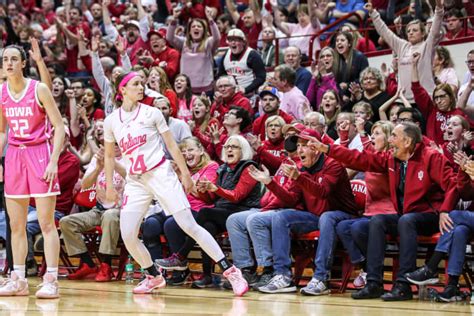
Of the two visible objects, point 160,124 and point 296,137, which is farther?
point 296,137

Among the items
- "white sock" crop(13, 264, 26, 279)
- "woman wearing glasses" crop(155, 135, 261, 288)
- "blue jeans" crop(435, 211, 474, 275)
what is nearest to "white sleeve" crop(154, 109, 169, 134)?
"woman wearing glasses" crop(155, 135, 261, 288)

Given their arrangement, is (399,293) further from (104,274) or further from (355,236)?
(104,274)

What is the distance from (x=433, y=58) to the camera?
1038cm

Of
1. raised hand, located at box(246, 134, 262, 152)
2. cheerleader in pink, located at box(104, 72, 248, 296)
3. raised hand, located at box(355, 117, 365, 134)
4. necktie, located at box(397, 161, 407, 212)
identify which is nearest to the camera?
cheerleader in pink, located at box(104, 72, 248, 296)

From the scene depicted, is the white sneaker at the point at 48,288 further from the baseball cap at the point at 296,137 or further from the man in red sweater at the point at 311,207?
the baseball cap at the point at 296,137

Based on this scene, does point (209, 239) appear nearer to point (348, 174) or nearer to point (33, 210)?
point (348, 174)

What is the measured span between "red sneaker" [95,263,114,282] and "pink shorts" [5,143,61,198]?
82.4 inches

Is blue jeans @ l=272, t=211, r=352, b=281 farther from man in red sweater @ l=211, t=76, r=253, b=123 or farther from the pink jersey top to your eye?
man in red sweater @ l=211, t=76, r=253, b=123

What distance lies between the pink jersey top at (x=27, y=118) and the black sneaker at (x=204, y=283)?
2.11m

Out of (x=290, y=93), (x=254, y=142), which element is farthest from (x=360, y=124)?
(x=290, y=93)

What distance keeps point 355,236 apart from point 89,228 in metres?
3.11

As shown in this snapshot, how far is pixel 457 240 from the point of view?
7.29m

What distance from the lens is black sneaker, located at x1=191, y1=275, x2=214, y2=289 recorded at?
8758mm

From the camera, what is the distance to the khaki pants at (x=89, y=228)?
9469mm
